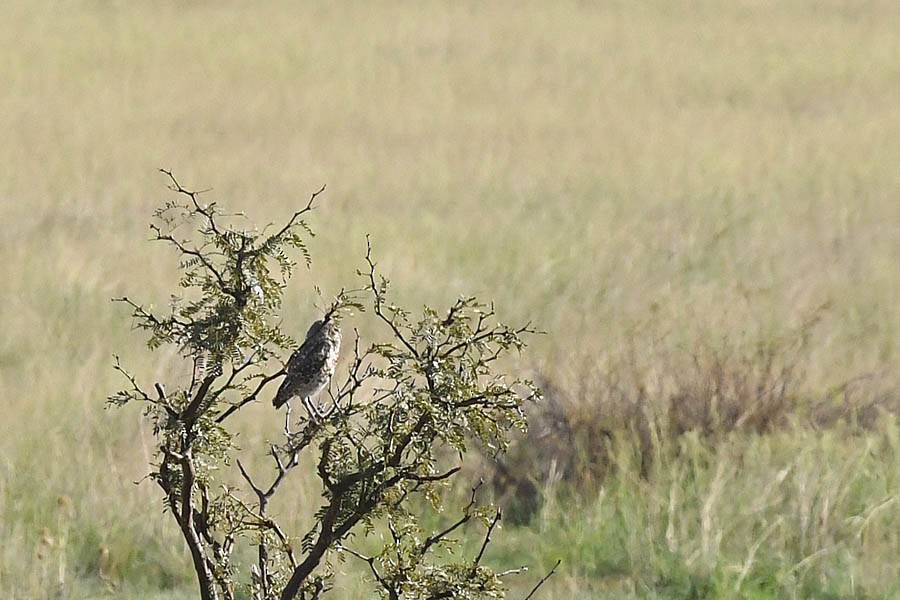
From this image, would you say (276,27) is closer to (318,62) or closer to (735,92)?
(318,62)

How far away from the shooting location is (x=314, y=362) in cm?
366

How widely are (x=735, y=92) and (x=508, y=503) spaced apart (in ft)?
47.0

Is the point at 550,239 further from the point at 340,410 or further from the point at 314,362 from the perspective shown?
the point at 340,410

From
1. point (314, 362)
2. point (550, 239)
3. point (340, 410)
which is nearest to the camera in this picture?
point (340, 410)

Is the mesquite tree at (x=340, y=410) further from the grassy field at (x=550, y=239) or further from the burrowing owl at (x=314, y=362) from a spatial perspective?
the grassy field at (x=550, y=239)

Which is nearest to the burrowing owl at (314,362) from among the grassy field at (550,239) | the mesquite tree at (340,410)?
the mesquite tree at (340,410)

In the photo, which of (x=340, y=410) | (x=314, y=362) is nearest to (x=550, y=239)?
(x=314, y=362)

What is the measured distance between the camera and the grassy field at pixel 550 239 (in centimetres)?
547

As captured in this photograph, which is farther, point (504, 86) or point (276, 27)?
point (276, 27)

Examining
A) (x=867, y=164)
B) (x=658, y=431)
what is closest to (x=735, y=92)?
(x=867, y=164)

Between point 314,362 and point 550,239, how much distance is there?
7318 millimetres

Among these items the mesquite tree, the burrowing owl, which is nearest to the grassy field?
the burrowing owl

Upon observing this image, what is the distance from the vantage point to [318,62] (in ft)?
68.7

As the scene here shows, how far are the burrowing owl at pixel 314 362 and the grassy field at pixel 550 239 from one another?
1.36 metres
